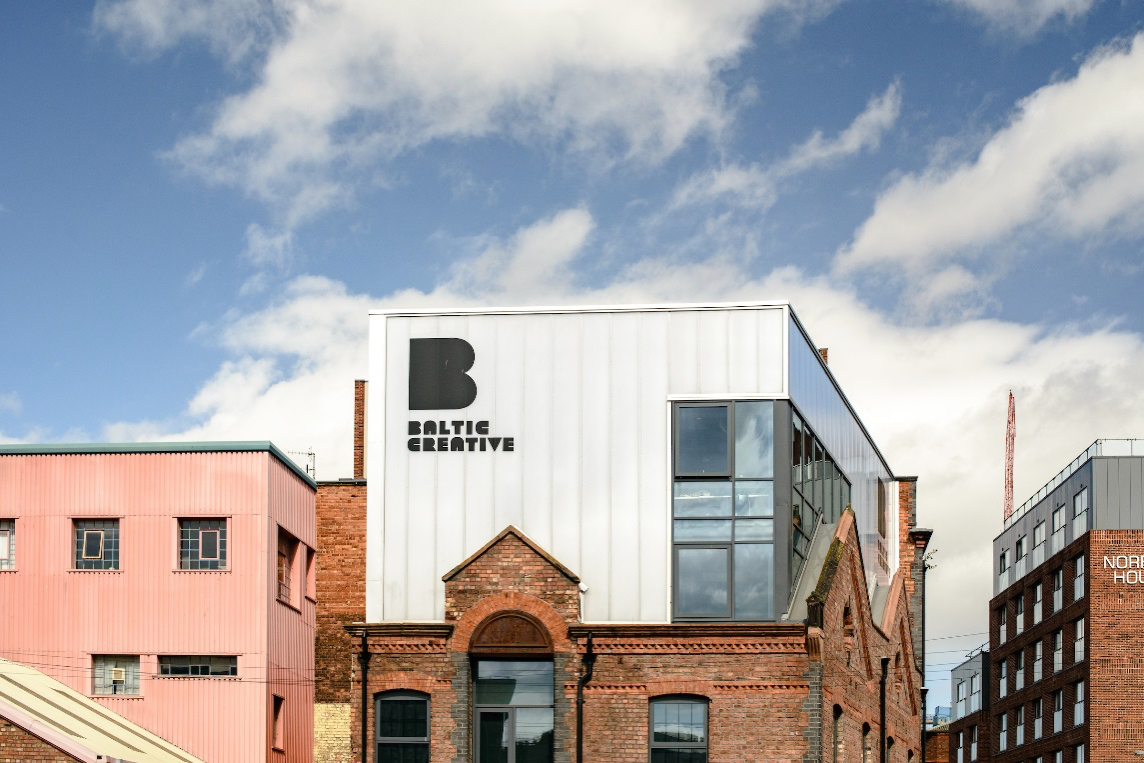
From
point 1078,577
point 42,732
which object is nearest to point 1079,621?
point 1078,577

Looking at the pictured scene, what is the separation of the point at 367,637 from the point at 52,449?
9133mm

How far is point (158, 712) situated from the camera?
36094mm

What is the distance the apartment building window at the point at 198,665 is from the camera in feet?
119

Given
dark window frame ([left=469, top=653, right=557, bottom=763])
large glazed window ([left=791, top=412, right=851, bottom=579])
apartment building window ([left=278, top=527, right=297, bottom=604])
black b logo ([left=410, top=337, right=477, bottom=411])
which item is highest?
black b logo ([left=410, top=337, right=477, bottom=411])

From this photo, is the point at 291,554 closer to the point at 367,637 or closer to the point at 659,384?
the point at 367,637

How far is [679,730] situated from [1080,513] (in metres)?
63.3

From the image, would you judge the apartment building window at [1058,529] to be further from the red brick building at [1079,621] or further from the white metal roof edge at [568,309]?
the white metal roof edge at [568,309]

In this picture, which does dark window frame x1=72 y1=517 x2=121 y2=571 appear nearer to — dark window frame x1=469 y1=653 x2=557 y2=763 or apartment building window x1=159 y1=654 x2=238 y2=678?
apartment building window x1=159 y1=654 x2=238 y2=678

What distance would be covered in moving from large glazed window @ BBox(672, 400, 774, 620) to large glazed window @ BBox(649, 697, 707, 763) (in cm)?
168

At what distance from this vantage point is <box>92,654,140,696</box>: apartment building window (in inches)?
1431

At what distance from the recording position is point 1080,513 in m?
90.5

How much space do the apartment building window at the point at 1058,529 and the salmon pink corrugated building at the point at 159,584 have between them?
2568 inches

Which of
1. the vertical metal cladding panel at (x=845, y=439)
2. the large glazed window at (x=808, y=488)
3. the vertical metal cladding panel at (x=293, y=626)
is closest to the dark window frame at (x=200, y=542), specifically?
the vertical metal cladding panel at (x=293, y=626)

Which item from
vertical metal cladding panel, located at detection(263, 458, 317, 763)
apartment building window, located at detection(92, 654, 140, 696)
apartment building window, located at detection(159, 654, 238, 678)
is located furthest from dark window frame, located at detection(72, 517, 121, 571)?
vertical metal cladding panel, located at detection(263, 458, 317, 763)
